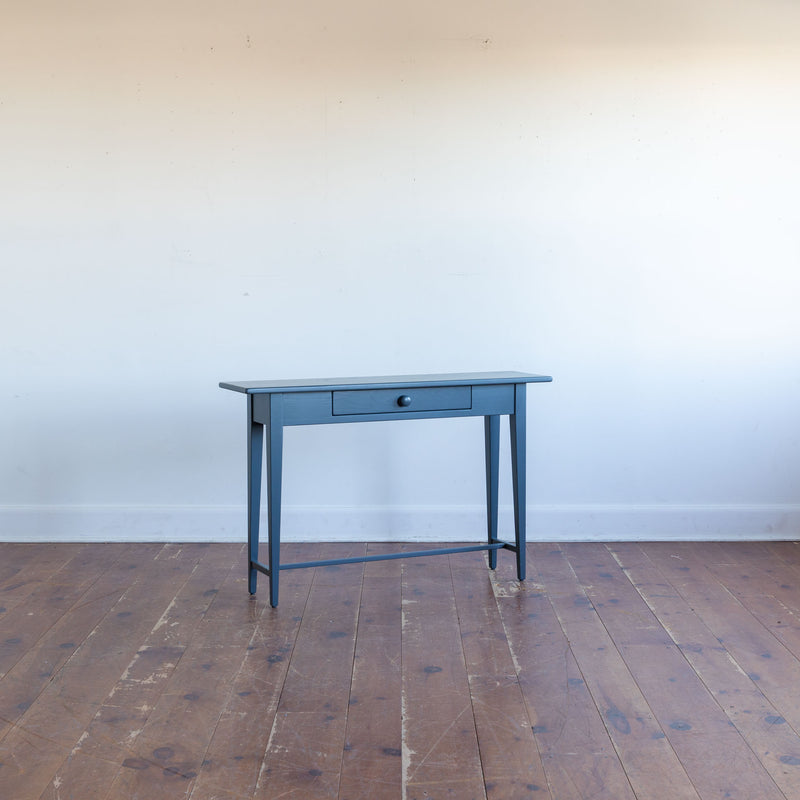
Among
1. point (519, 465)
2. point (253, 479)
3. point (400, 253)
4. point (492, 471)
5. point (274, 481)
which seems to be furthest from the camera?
point (400, 253)

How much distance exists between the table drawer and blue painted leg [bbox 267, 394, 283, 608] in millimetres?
213

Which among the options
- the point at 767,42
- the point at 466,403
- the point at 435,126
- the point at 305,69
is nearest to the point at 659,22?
the point at 767,42

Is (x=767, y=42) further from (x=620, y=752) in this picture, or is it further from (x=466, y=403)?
(x=620, y=752)

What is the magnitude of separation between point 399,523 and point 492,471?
2.16ft

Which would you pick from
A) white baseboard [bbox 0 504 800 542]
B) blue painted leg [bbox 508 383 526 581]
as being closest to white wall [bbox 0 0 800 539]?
white baseboard [bbox 0 504 800 542]

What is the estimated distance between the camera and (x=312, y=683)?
7.82 ft

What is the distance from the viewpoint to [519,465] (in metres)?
3.36

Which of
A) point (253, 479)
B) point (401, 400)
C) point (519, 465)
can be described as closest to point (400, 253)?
point (401, 400)

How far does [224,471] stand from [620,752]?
2.46 metres

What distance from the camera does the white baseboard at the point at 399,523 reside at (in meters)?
3.97

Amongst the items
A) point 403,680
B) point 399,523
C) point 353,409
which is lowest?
point 403,680

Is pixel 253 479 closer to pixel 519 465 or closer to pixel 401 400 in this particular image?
pixel 401 400

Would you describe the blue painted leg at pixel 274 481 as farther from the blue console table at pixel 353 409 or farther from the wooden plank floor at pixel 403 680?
the wooden plank floor at pixel 403 680

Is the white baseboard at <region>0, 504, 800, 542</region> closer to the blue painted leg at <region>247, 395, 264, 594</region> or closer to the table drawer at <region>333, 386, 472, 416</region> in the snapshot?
the blue painted leg at <region>247, 395, 264, 594</region>
